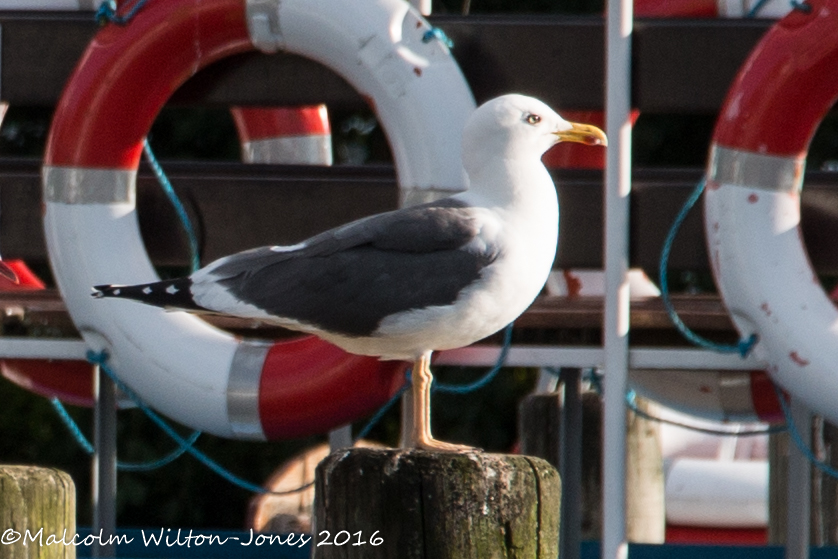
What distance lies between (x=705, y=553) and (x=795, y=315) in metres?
0.90

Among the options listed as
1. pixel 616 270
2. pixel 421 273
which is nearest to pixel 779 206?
pixel 616 270

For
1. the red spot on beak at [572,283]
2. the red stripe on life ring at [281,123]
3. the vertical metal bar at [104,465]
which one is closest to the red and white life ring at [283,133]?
the red stripe on life ring at [281,123]

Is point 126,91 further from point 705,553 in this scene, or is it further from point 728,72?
point 705,553

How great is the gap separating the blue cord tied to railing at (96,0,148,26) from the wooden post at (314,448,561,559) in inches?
75.7

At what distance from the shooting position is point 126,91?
3729 mm

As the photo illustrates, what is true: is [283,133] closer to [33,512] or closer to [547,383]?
[547,383]

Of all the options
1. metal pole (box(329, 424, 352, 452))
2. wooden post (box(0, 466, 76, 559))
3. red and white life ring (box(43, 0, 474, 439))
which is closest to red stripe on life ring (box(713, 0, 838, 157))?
red and white life ring (box(43, 0, 474, 439))

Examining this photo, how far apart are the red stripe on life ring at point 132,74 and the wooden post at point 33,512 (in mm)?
1773

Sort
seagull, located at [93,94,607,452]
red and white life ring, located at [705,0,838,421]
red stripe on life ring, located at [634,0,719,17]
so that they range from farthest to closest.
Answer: red stripe on life ring, located at [634,0,719,17]
red and white life ring, located at [705,0,838,421]
seagull, located at [93,94,607,452]

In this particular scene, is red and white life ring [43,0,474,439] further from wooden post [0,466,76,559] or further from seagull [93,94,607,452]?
wooden post [0,466,76,559]

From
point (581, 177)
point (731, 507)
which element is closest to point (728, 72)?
point (581, 177)

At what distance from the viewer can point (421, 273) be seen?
2.65 m

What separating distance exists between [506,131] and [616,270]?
0.83m

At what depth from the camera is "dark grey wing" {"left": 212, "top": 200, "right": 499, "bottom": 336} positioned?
8.63ft
